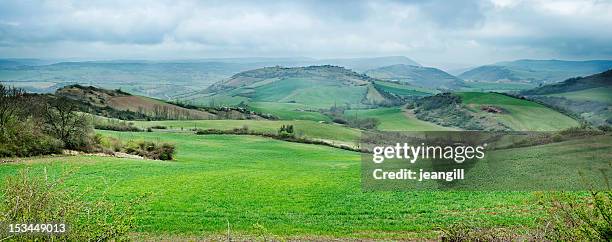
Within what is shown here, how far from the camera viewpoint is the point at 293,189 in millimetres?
31750

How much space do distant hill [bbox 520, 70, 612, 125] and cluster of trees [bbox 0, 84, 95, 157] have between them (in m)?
128

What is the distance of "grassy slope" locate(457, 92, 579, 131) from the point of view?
406 feet

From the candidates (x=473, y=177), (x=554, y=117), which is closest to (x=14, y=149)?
(x=473, y=177)

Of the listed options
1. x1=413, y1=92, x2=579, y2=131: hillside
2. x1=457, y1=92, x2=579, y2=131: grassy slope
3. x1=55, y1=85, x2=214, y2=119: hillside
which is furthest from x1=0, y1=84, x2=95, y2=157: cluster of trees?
x1=457, y1=92, x2=579, y2=131: grassy slope

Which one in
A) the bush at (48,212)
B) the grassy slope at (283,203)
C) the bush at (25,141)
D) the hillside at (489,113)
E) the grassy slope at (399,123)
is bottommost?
the grassy slope at (399,123)

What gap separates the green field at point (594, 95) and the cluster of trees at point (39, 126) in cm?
15794

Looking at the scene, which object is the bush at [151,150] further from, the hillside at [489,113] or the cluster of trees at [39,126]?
the hillside at [489,113]

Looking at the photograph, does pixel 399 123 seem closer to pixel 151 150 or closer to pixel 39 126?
pixel 151 150

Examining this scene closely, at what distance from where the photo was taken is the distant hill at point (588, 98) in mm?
139875

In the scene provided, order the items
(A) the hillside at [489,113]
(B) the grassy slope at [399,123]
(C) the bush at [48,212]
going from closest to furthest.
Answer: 1. (C) the bush at [48,212]
2. (A) the hillside at [489,113]
3. (B) the grassy slope at [399,123]

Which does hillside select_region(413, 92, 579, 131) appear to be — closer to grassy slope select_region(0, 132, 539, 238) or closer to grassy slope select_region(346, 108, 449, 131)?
grassy slope select_region(346, 108, 449, 131)

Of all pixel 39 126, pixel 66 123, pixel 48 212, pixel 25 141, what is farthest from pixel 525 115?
pixel 48 212

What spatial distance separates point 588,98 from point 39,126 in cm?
16746

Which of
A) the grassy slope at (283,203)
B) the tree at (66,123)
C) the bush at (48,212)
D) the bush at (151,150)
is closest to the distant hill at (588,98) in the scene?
the bush at (151,150)
